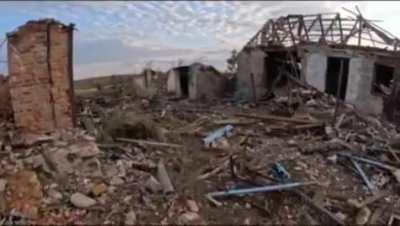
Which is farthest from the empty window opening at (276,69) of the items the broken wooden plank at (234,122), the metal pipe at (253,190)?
the metal pipe at (253,190)

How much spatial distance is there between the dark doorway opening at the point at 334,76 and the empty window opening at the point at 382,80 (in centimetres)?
99

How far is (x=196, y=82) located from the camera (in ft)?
68.6

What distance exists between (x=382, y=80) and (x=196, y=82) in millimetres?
6735

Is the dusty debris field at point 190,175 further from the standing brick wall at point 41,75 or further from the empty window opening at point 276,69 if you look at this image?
the empty window opening at point 276,69

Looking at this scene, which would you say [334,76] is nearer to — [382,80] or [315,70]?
[315,70]

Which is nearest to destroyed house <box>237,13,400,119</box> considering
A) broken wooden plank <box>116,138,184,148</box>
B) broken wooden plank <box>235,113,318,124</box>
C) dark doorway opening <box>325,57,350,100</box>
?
dark doorway opening <box>325,57,350,100</box>

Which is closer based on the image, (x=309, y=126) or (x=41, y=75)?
(x=41, y=75)

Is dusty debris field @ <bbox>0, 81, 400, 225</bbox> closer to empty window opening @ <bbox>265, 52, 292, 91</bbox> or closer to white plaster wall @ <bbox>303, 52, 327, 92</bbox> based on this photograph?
white plaster wall @ <bbox>303, 52, 327, 92</bbox>

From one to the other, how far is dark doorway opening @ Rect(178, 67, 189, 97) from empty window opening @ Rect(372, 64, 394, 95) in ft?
24.0

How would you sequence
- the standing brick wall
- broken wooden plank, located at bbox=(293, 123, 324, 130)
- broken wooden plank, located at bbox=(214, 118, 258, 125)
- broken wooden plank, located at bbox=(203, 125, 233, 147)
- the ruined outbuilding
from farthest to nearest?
the ruined outbuilding
broken wooden plank, located at bbox=(214, 118, 258, 125)
broken wooden plank, located at bbox=(293, 123, 324, 130)
broken wooden plank, located at bbox=(203, 125, 233, 147)
the standing brick wall

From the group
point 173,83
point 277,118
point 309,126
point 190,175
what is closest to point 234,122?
point 277,118

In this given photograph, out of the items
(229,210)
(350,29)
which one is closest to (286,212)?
(229,210)

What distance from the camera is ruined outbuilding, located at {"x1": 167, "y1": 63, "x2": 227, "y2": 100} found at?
68.7 feet

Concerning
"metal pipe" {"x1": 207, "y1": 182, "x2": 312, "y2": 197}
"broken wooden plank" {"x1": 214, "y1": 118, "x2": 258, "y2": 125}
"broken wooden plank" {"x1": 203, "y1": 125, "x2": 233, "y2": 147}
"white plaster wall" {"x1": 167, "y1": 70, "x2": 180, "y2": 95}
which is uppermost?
"white plaster wall" {"x1": 167, "y1": 70, "x2": 180, "y2": 95}
